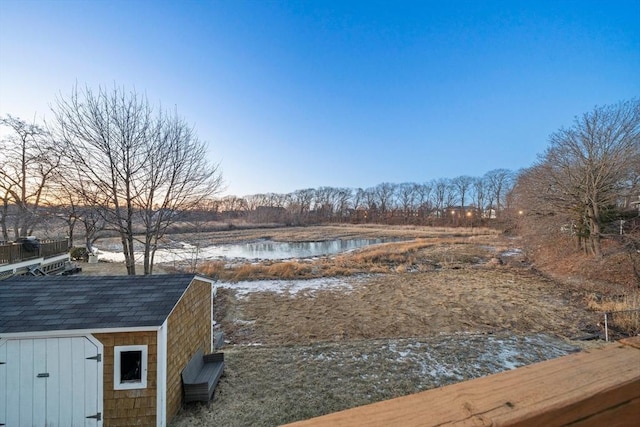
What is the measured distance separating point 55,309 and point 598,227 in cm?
2111

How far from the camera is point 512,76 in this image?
16.9 metres

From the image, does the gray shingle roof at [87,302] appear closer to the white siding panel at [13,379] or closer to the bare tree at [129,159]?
the white siding panel at [13,379]

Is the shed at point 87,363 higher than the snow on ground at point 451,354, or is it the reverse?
the shed at point 87,363

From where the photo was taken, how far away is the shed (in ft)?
14.5

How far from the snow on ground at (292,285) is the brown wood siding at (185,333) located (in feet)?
19.4

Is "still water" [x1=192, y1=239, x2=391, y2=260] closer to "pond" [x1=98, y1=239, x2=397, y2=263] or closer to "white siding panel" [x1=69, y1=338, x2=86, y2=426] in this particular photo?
"pond" [x1=98, y1=239, x2=397, y2=263]

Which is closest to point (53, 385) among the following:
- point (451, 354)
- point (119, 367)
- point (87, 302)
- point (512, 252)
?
point (119, 367)

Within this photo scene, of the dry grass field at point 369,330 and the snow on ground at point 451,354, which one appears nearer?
the dry grass field at point 369,330

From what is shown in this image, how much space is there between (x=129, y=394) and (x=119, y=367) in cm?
49

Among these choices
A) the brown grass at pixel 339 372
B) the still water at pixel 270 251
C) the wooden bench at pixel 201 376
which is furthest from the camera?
the still water at pixel 270 251

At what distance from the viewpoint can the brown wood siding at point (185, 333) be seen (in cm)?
497

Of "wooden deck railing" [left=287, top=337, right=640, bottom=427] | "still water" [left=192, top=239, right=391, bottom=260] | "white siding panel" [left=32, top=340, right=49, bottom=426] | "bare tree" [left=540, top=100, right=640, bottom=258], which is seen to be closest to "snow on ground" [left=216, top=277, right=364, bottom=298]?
"still water" [left=192, top=239, right=391, bottom=260]

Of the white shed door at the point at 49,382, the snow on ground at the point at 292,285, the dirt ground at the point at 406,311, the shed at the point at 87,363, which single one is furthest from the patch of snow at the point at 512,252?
the white shed door at the point at 49,382

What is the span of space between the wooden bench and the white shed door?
1373 mm
